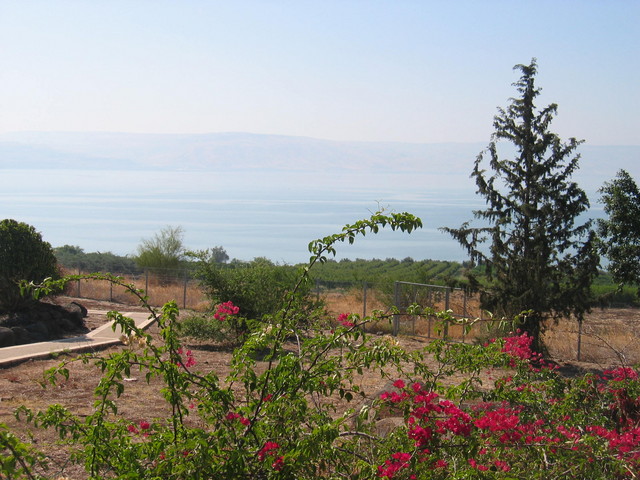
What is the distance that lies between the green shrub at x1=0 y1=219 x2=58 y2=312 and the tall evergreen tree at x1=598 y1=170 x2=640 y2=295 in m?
13.5

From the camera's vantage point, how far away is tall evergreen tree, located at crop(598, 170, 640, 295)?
56.1ft

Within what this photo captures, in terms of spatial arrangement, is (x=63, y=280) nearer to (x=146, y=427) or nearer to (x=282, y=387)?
(x=146, y=427)

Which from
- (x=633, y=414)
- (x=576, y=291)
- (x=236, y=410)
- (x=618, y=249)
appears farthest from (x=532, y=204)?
(x=236, y=410)

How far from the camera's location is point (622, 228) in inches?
676

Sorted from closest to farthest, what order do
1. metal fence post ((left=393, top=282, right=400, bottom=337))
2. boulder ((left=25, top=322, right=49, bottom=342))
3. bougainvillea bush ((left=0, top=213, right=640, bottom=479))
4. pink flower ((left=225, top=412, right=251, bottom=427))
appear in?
1. bougainvillea bush ((left=0, top=213, right=640, bottom=479))
2. pink flower ((left=225, top=412, right=251, bottom=427))
3. boulder ((left=25, top=322, right=49, bottom=342))
4. metal fence post ((left=393, top=282, right=400, bottom=337))

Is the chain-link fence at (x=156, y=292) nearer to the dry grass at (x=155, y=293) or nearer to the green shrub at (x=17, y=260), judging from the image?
the dry grass at (x=155, y=293)

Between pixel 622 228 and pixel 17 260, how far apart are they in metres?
14.5

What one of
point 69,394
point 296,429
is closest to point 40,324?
point 69,394

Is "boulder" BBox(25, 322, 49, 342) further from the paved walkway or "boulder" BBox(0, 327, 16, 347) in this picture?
"boulder" BBox(0, 327, 16, 347)

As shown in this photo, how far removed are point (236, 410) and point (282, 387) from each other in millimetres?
317

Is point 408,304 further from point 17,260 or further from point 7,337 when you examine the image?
point 7,337

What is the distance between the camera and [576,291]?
1444 centimetres

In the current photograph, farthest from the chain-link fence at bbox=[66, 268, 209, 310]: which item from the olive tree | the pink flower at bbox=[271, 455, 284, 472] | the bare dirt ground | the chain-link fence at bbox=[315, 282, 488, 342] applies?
the pink flower at bbox=[271, 455, 284, 472]

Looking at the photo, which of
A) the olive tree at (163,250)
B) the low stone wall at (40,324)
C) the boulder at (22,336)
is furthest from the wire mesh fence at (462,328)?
the olive tree at (163,250)
